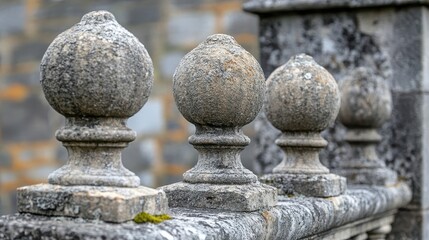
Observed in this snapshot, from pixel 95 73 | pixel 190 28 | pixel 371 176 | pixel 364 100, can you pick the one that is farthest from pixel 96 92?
pixel 190 28

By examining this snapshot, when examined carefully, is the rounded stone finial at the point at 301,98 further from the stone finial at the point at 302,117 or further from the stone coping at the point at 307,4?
the stone coping at the point at 307,4

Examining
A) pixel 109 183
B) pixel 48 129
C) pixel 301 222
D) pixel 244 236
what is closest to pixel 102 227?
pixel 109 183

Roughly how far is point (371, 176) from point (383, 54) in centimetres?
63

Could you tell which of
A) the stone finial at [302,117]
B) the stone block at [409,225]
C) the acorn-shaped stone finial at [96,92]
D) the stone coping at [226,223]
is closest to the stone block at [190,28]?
the stone block at [409,225]

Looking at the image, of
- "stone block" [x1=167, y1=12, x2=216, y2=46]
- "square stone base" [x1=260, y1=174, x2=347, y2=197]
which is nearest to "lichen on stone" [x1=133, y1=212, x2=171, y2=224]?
"square stone base" [x1=260, y1=174, x2=347, y2=197]

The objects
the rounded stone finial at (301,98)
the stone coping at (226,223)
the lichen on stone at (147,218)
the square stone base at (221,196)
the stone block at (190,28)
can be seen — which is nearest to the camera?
the stone coping at (226,223)

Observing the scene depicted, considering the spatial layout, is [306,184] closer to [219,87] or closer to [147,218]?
[219,87]

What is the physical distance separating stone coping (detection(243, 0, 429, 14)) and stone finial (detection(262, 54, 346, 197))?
42.3 inches

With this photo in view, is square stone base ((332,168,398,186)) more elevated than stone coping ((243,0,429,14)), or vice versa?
stone coping ((243,0,429,14))

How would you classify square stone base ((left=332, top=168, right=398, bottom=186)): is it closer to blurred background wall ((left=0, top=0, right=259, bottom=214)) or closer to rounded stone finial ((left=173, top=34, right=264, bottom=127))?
rounded stone finial ((left=173, top=34, right=264, bottom=127))

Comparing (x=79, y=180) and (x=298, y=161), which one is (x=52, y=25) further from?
(x=79, y=180)

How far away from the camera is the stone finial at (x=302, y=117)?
3010 millimetres

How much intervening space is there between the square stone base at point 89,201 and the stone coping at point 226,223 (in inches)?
0.7

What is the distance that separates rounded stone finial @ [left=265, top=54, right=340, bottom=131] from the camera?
301 centimetres
